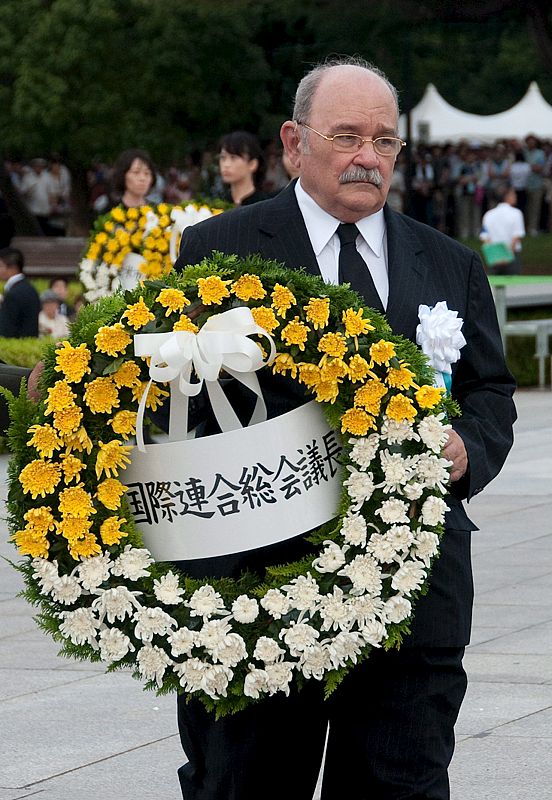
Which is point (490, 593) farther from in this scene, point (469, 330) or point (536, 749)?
point (469, 330)

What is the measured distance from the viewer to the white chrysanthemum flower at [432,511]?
3031 mm

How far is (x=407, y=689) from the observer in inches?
127

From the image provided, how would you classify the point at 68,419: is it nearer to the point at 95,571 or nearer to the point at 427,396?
the point at 95,571

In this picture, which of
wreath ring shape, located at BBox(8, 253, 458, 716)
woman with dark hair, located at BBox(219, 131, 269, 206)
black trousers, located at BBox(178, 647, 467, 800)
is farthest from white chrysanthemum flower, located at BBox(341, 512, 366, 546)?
woman with dark hair, located at BBox(219, 131, 269, 206)

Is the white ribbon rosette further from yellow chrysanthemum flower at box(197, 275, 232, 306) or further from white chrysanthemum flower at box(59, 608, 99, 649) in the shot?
white chrysanthemum flower at box(59, 608, 99, 649)

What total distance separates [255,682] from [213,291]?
705 millimetres

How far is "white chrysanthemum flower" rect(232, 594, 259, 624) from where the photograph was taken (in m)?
2.97

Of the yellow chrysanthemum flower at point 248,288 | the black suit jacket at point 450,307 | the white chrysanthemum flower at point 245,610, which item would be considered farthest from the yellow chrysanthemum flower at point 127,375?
the white chrysanthemum flower at point 245,610

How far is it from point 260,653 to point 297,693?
11.9 inches

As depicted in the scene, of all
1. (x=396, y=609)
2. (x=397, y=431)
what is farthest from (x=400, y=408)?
(x=396, y=609)

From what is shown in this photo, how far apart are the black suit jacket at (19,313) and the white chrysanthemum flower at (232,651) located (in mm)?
11080

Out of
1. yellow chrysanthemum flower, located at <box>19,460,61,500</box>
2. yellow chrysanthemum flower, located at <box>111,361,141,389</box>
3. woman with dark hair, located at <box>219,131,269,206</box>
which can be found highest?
yellow chrysanthemum flower, located at <box>111,361,141,389</box>

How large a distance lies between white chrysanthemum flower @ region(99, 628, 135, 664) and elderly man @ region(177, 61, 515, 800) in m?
0.32

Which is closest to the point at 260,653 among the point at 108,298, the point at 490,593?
the point at 108,298
